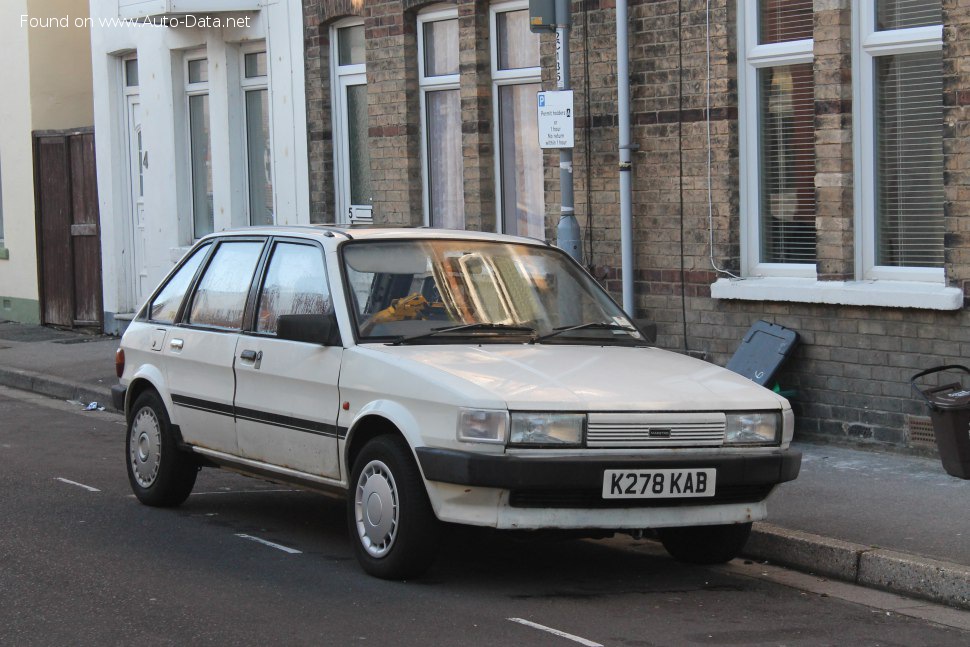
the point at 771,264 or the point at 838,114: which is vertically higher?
the point at 838,114

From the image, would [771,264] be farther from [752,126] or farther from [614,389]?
[614,389]

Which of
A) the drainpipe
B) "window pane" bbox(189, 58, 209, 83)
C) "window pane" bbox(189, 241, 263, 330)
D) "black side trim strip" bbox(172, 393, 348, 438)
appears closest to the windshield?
"black side trim strip" bbox(172, 393, 348, 438)

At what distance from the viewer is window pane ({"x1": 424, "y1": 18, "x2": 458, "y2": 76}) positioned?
15000mm

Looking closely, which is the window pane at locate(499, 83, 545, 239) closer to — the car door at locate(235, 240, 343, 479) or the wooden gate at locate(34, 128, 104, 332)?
the car door at locate(235, 240, 343, 479)

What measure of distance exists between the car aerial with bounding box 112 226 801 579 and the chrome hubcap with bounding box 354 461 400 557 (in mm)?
10

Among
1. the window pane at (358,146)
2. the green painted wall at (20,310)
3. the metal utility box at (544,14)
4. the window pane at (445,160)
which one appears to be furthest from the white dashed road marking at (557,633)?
the green painted wall at (20,310)

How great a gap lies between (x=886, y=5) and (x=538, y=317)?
169 inches

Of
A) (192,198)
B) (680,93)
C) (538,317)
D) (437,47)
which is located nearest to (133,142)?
(192,198)

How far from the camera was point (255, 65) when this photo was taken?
18.0 m

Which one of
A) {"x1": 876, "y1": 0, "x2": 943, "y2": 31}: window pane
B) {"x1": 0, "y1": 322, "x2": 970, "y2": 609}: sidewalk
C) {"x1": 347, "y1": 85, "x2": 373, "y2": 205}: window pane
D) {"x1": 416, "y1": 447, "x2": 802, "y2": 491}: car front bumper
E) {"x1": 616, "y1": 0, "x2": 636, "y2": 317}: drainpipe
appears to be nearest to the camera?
{"x1": 416, "y1": 447, "x2": 802, "y2": 491}: car front bumper

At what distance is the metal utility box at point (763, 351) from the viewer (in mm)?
11188

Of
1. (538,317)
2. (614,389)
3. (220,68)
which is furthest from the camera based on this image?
(220,68)

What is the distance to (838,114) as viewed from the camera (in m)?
10.9

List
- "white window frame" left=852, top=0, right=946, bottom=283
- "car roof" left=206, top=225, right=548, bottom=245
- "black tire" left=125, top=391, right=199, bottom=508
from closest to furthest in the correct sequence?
"car roof" left=206, top=225, right=548, bottom=245
"black tire" left=125, top=391, right=199, bottom=508
"white window frame" left=852, top=0, right=946, bottom=283
